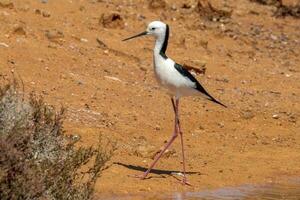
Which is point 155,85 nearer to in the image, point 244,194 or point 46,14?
point 46,14

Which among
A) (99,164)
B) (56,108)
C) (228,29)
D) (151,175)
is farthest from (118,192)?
(228,29)

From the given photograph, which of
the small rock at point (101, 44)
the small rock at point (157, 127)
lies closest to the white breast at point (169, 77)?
the small rock at point (157, 127)

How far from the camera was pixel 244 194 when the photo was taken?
9.56 meters

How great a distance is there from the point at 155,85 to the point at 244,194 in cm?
432

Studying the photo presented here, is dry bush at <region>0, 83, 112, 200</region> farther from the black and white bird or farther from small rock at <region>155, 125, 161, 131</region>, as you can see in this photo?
small rock at <region>155, 125, 161, 131</region>

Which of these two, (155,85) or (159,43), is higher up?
(159,43)

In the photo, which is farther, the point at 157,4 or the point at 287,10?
the point at 287,10

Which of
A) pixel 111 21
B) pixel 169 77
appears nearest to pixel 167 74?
pixel 169 77

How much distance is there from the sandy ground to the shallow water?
0.54ft

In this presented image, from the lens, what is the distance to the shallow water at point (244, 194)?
9117 mm

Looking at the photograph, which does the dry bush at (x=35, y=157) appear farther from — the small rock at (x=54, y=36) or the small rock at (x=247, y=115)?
the small rock at (x=54, y=36)

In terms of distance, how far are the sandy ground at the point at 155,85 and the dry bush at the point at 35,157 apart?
1.33 meters

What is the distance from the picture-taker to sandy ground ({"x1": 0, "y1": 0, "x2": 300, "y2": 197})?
1057 cm

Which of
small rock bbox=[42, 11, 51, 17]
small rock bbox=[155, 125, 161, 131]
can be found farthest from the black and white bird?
small rock bbox=[42, 11, 51, 17]
